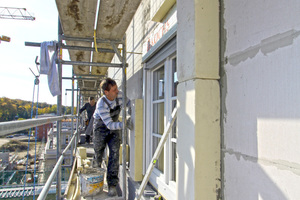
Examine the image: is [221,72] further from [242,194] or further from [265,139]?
[242,194]

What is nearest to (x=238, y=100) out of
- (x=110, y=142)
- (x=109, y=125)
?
(x=109, y=125)

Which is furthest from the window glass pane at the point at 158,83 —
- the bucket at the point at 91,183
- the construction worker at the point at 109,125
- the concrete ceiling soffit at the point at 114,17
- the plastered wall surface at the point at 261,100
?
the plastered wall surface at the point at 261,100

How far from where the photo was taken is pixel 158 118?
3926 mm

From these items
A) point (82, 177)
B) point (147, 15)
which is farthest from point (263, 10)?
point (82, 177)

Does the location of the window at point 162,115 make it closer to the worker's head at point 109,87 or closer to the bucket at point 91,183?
the worker's head at point 109,87

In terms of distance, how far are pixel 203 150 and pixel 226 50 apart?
76cm

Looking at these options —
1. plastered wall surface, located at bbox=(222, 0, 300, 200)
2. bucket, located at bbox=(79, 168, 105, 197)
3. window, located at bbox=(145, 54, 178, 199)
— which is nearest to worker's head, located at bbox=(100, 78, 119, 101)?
window, located at bbox=(145, 54, 178, 199)

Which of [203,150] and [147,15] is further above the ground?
[147,15]

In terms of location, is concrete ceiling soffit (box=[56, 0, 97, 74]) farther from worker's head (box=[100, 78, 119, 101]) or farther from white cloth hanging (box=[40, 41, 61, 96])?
worker's head (box=[100, 78, 119, 101])

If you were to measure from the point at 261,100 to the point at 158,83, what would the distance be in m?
2.80

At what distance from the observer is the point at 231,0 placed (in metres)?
1.55

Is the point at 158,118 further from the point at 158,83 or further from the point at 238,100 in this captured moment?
the point at 238,100

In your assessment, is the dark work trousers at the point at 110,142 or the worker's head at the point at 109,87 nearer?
the worker's head at the point at 109,87

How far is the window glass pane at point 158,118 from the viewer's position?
378cm
